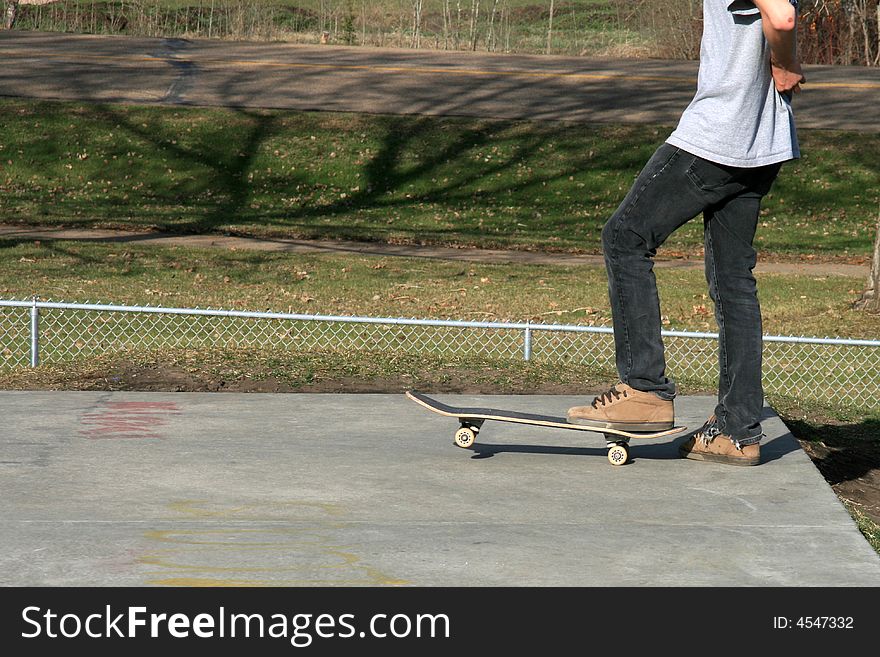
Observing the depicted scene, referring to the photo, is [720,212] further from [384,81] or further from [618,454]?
[384,81]

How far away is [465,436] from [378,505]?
87 centimetres

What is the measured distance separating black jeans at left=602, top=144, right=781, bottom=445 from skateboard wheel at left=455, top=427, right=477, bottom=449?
0.66 metres

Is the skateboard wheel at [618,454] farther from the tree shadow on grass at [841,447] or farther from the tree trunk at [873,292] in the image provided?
the tree trunk at [873,292]

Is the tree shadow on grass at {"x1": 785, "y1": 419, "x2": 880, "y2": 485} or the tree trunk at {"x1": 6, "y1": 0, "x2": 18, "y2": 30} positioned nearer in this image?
the tree shadow on grass at {"x1": 785, "y1": 419, "x2": 880, "y2": 485}

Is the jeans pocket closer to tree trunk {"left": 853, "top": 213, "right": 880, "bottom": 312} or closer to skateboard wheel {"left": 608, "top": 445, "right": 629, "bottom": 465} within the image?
skateboard wheel {"left": 608, "top": 445, "right": 629, "bottom": 465}

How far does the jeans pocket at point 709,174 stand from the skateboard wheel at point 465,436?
132 cm

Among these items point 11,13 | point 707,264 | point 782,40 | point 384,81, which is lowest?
point 707,264

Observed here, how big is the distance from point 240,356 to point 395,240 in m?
8.58

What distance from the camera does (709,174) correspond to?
4527 millimetres

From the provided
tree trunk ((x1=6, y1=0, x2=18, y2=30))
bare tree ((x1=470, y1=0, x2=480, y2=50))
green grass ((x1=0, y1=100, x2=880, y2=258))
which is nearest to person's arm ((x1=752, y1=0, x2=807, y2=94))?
green grass ((x1=0, y1=100, x2=880, y2=258))

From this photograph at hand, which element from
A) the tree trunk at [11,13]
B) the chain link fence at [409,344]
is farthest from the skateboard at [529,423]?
the tree trunk at [11,13]

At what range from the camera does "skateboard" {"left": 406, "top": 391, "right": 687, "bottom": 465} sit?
15.7 feet

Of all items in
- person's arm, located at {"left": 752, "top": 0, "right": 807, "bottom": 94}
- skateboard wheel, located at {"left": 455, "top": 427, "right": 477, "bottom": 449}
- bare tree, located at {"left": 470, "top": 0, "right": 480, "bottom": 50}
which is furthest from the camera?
bare tree, located at {"left": 470, "top": 0, "right": 480, "bottom": 50}

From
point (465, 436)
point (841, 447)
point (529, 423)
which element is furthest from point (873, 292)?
point (465, 436)
